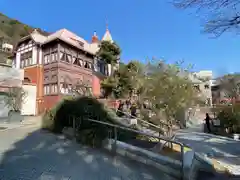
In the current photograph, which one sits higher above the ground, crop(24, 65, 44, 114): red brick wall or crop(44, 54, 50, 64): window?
crop(44, 54, 50, 64): window

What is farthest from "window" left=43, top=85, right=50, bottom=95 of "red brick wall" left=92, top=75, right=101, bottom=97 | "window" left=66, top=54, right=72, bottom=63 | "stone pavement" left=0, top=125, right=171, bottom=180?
"stone pavement" left=0, top=125, right=171, bottom=180

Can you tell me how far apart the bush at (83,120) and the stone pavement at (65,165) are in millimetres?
483

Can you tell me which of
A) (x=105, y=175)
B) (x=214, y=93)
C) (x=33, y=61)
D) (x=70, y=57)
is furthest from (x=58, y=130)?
(x=214, y=93)

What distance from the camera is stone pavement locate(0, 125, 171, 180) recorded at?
4.15 meters

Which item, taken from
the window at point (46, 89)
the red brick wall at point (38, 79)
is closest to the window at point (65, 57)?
the red brick wall at point (38, 79)

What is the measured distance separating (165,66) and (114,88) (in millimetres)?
13377

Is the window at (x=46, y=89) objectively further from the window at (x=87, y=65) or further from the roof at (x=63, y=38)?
the window at (x=87, y=65)

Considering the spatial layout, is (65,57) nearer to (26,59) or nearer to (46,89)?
(46,89)

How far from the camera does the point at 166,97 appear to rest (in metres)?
10.3

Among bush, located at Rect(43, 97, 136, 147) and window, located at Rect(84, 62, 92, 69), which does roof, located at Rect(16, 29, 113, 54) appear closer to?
window, located at Rect(84, 62, 92, 69)

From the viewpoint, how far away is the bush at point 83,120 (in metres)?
6.48

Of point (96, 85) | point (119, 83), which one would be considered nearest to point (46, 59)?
point (96, 85)

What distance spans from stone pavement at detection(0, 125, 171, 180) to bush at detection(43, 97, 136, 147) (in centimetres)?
48

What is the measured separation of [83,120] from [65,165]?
261 centimetres
